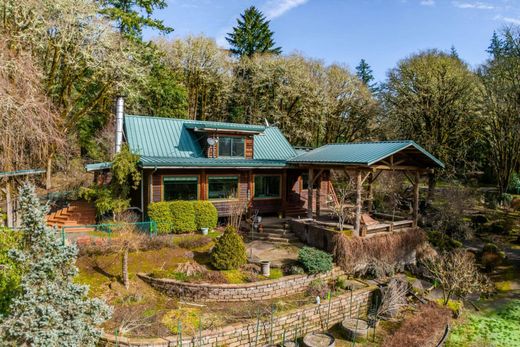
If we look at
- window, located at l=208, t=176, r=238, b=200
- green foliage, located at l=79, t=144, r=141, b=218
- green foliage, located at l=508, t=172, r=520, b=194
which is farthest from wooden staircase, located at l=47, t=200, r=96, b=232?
green foliage, located at l=508, t=172, r=520, b=194

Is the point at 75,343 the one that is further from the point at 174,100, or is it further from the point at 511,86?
the point at 511,86

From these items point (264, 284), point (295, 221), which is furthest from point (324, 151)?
point (264, 284)

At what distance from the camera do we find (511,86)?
23281mm

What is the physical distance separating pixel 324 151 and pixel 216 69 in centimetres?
2042

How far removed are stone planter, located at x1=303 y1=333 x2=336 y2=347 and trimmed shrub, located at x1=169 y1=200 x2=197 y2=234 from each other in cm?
799

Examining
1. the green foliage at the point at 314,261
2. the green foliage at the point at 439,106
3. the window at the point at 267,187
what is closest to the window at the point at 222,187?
the window at the point at 267,187

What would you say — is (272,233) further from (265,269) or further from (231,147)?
(231,147)

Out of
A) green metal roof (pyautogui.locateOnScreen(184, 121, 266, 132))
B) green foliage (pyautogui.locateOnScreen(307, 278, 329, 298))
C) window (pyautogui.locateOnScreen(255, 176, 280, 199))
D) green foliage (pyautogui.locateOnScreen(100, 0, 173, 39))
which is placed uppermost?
green foliage (pyautogui.locateOnScreen(100, 0, 173, 39))

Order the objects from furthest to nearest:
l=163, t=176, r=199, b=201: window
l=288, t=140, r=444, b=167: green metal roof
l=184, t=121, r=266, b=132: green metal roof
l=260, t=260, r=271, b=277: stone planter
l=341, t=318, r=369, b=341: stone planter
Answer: l=184, t=121, r=266, b=132: green metal roof, l=163, t=176, r=199, b=201: window, l=288, t=140, r=444, b=167: green metal roof, l=260, t=260, r=271, b=277: stone planter, l=341, t=318, r=369, b=341: stone planter

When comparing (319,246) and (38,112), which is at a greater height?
(38,112)

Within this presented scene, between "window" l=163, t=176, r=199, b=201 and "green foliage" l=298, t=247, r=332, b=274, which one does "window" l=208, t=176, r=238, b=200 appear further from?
"green foliage" l=298, t=247, r=332, b=274

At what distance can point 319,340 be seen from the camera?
9.48 metres

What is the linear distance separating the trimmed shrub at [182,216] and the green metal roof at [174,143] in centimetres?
191

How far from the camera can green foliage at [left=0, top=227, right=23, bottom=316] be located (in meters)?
6.66
